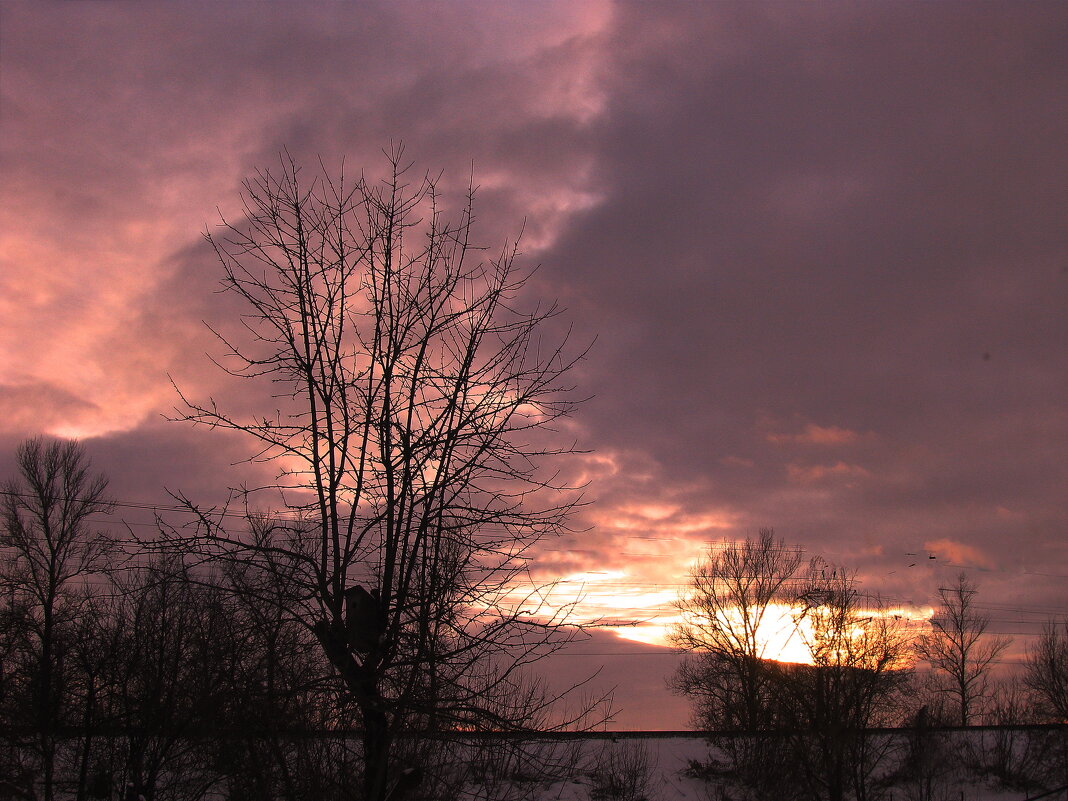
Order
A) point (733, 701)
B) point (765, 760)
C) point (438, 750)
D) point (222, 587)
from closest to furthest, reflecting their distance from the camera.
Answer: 1. point (222, 587)
2. point (438, 750)
3. point (765, 760)
4. point (733, 701)

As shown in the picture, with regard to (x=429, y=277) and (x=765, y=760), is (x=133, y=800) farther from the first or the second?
(x=765, y=760)

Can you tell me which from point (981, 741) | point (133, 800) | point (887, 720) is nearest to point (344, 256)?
point (133, 800)

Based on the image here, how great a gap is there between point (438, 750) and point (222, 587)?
7.42ft

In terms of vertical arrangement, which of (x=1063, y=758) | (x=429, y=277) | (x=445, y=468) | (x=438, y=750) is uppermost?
(x=429, y=277)

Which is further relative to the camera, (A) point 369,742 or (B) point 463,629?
(B) point 463,629

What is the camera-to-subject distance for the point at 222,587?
560 centimetres

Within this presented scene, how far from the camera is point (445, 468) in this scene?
634 centimetres

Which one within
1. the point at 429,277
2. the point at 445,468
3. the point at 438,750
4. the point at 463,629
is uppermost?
the point at 429,277

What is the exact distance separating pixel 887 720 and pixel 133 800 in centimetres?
2892

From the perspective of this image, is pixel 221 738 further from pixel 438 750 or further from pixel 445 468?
pixel 445 468

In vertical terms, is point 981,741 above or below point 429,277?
below

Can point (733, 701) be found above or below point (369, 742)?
below

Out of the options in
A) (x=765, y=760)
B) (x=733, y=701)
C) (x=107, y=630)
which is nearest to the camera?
(x=107, y=630)

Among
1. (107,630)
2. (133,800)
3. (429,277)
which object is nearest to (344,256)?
(429,277)
